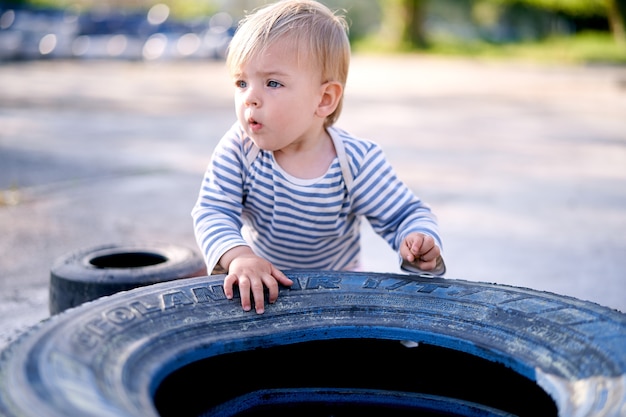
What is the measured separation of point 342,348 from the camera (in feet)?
5.25

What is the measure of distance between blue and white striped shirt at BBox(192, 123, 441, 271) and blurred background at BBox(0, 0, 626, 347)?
2.09ft

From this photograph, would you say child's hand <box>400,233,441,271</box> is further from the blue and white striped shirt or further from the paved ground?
the paved ground

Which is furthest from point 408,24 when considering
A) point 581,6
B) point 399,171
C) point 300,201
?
point 300,201

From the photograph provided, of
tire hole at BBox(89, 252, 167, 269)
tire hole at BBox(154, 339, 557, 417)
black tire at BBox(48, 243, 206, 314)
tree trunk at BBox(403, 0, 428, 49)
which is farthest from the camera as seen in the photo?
tree trunk at BBox(403, 0, 428, 49)

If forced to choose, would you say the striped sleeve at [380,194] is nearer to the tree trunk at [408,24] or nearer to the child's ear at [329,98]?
the child's ear at [329,98]

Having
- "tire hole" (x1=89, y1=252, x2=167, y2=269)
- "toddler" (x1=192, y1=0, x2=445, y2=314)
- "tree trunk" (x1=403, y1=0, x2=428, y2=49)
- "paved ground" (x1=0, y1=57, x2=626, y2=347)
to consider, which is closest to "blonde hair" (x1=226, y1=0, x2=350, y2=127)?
"toddler" (x1=192, y1=0, x2=445, y2=314)

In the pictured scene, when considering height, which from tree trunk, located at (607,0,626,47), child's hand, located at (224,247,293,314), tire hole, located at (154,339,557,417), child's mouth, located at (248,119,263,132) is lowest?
tire hole, located at (154,339,557,417)

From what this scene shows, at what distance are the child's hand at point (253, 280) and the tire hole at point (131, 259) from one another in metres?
0.91

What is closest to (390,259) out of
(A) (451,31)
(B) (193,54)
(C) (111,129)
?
(C) (111,129)

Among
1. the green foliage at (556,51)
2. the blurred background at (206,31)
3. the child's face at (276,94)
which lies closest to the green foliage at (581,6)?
the blurred background at (206,31)

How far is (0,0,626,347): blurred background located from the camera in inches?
135

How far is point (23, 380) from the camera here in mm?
1160

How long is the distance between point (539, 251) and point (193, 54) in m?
14.6

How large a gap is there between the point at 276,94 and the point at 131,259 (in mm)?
912
